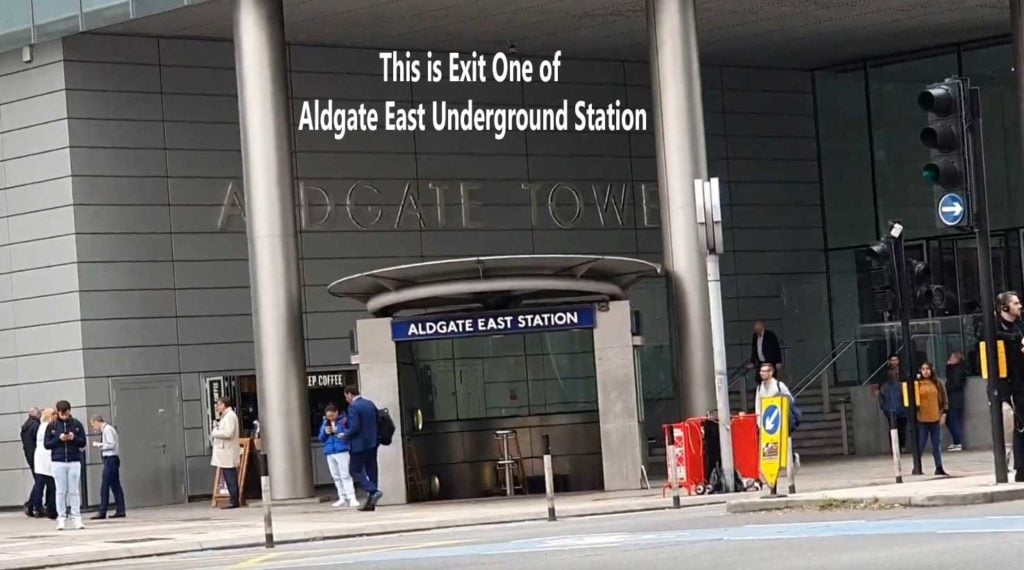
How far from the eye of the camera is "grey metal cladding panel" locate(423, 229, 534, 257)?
39.4 m

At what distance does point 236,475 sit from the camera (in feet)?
105

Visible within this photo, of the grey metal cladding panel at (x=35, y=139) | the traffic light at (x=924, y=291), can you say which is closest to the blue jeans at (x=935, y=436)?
the traffic light at (x=924, y=291)

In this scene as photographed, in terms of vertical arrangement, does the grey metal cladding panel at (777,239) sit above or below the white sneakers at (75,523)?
above

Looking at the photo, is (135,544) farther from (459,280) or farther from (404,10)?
(404,10)

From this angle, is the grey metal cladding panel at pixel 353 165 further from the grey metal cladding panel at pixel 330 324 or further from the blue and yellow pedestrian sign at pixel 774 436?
the blue and yellow pedestrian sign at pixel 774 436

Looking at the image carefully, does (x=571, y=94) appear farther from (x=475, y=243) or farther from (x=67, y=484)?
(x=67, y=484)

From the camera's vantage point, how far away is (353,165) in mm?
38438

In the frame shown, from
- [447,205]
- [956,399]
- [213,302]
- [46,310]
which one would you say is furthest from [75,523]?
[956,399]

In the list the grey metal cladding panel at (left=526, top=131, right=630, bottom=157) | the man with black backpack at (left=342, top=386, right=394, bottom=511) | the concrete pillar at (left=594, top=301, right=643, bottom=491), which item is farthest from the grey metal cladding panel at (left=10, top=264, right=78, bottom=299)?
the concrete pillar at (left=594, top=301, right=643, bottom=491)

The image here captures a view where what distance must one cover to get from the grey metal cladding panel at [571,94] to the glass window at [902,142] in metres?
7.18

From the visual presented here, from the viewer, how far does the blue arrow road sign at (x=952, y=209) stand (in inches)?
749

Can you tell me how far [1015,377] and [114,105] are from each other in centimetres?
2043

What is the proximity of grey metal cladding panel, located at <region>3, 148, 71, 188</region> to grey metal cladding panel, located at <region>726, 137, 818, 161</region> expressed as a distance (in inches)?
632

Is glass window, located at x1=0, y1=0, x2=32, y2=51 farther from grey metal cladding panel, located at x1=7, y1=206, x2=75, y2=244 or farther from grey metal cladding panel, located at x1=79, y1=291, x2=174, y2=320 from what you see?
grey metal cladding panel, located at x1=79, y1=291, x2=174, y2=320
